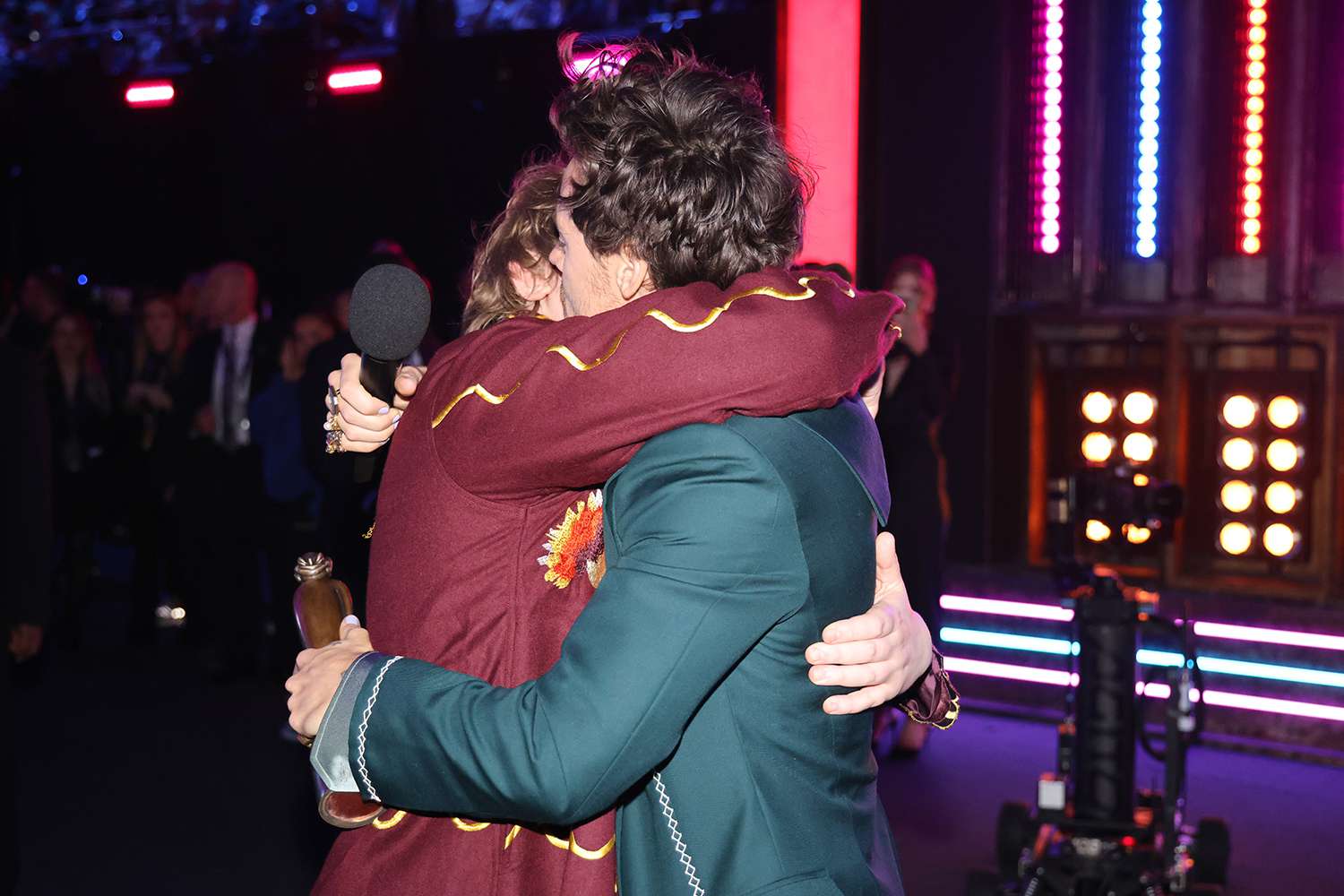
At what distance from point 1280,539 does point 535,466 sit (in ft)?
14.5

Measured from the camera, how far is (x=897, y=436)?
4.54 m

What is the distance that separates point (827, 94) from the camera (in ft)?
16.0

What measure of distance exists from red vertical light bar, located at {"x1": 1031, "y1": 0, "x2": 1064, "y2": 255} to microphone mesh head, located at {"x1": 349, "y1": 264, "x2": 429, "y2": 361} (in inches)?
173

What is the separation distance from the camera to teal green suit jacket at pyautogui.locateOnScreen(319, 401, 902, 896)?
1.06 metres

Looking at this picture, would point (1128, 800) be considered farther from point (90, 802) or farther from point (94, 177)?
point (94, 177)

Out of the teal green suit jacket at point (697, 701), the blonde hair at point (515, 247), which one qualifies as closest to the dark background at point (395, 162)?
the blonde hair at point (515, 247)

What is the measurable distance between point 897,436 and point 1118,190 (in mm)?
1468

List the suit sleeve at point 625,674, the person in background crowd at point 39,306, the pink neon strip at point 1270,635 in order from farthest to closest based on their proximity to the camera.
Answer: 1. the person in background crowd at point 39,306
2. the pink neon strip at point 1270,635
3. the suit sleeve at point 625,674

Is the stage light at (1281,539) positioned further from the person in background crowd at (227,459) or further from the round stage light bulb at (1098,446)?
the person in background crowd at (227,459)

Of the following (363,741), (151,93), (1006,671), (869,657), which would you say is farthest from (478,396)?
(151,93)

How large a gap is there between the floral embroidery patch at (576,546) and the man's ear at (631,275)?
8.0 inches

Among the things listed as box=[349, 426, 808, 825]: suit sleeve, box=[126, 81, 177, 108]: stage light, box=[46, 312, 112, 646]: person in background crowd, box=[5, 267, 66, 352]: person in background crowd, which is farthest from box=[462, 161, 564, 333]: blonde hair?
box=[126, 81, 177, 108]: stage light

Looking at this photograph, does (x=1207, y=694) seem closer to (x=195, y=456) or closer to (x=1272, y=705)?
(x=1272, y=705)

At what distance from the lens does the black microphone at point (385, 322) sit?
4.30 feet
